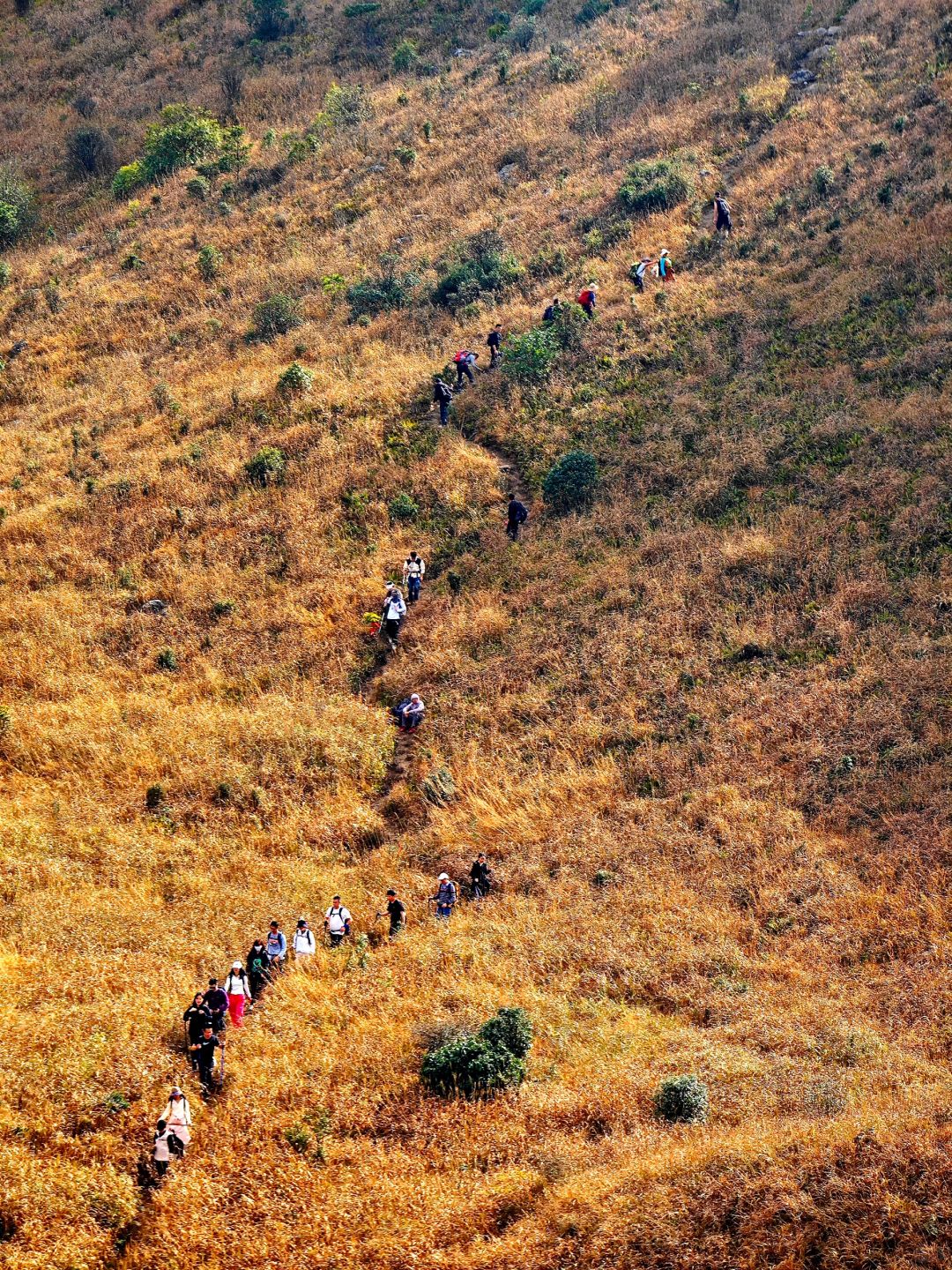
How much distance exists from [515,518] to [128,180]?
28.0 meters

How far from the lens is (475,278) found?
110 feet

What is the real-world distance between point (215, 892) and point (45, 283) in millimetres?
27475

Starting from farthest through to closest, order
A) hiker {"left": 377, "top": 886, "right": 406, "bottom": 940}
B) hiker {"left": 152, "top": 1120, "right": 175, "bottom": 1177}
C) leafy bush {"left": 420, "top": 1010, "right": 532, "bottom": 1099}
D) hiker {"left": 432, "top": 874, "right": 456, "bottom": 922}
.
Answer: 1. hiker {"left": 432, "top": 874, "right": 456, "bottom": 922}
2. hiker {"left": 377, "top": 886, "right": 406, "bottom": 940}
3. leafy bush {"left": 420, "top": 1010, "right": 532, "bottom": 1099}
4. hiker {"left": 152, "top": 1120, "right": 175, "bottom": 1177}

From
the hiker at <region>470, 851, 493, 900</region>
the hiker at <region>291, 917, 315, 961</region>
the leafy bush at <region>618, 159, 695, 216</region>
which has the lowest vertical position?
the hiker at <region>470, 851, 493, 900</region>

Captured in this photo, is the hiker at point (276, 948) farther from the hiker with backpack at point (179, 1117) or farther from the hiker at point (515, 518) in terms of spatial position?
the hiker at point (515, 518)

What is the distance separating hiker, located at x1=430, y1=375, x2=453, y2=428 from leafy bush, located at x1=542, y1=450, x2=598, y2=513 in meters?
4.00

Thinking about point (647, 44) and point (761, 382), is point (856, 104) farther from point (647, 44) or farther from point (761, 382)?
point (761, 382)

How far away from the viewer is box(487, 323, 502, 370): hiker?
3011 centimetres

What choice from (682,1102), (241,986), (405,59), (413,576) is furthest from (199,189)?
(682,1102)

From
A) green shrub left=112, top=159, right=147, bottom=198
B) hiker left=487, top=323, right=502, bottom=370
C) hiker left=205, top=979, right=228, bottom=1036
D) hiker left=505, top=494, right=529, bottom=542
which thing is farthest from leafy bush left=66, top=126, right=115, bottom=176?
hiker left=205, top=979, right=228, bottom=1036

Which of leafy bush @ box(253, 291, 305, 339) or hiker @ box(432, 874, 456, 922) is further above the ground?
leafy bush @ box(253, 291, 305, 339)

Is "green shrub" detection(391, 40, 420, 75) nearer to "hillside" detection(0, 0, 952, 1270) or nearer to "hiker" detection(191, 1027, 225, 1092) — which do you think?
"hillside" detection(0, 0, 952, 1270)

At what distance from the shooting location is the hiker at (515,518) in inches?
958

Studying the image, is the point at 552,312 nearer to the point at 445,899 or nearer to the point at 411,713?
the point at 411,713
